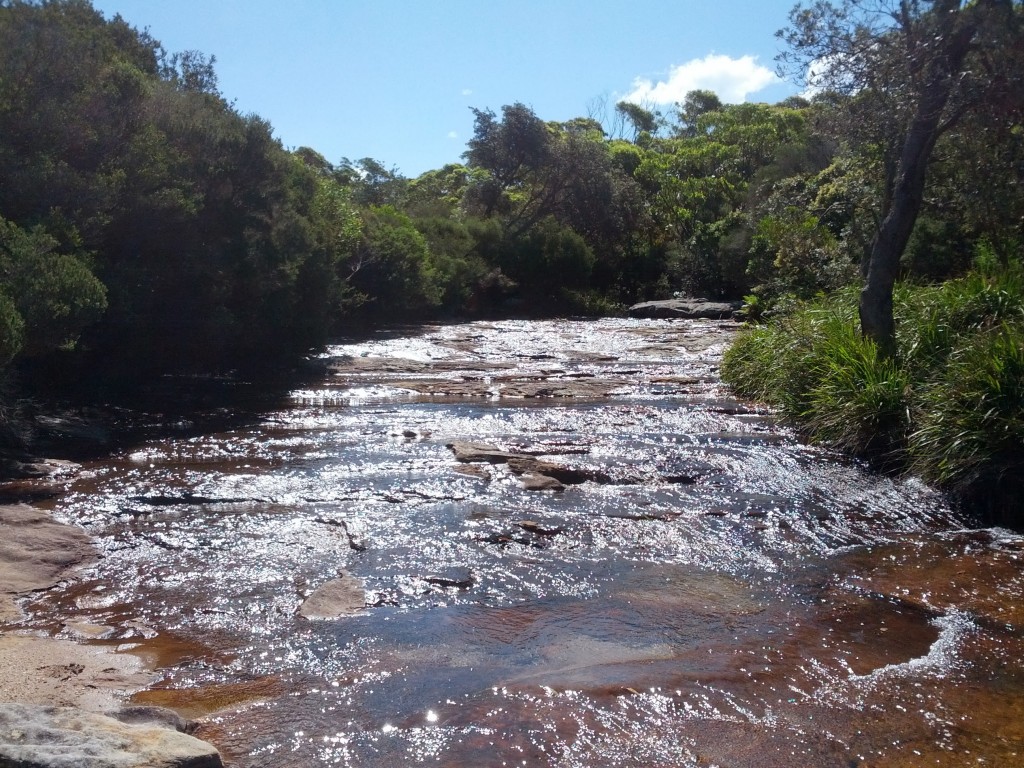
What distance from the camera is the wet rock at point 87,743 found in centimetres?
293

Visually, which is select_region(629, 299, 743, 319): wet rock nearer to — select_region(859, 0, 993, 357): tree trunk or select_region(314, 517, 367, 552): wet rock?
select_region(859, 0, 993, 357): tree trunk

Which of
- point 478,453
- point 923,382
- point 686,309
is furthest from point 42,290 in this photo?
point 686,309

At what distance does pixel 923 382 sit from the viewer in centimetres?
1023

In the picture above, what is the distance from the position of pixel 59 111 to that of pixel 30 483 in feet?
17.3

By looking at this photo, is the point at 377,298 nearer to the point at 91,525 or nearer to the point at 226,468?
the point at 226,468

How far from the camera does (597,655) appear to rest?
5016 mm

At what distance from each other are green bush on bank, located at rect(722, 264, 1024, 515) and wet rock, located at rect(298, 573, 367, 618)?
561 cm

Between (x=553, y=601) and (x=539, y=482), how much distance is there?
2.82m

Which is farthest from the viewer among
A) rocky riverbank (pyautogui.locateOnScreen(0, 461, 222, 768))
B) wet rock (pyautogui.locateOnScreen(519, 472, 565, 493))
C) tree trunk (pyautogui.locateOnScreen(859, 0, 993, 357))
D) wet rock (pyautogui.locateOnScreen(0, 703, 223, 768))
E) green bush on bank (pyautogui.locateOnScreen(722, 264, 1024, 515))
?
tree trunk (pyautogui.locateOnScreen(859, 0, 993, 357))

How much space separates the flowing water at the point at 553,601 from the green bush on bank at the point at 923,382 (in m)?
0.48

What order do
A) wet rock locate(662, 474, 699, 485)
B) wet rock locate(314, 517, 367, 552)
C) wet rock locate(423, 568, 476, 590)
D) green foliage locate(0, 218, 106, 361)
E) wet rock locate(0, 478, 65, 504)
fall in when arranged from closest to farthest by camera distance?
wet rock locate(423, 568, 476, 590) < wet rock locate(314, 517, 367, 552) < wet rock locate(0, 478, 65, 504) < wet rock locate(662, 474, 699, 485) < green foliage locate(0, 218, 106, 361)

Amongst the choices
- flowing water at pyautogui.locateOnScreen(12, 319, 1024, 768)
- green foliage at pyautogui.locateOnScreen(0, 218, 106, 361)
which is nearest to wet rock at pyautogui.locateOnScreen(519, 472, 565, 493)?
flowing water at pyautogui.locateOnScreen(12, 319, 1024, 768)

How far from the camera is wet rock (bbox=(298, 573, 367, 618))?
551cm

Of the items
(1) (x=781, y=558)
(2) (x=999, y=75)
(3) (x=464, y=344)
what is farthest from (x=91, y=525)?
(3) (x=464, y=344)
